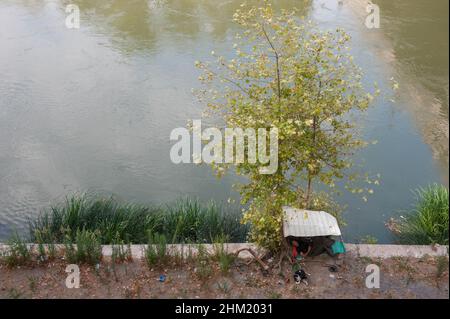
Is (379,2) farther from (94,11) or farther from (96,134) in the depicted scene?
(96,134)

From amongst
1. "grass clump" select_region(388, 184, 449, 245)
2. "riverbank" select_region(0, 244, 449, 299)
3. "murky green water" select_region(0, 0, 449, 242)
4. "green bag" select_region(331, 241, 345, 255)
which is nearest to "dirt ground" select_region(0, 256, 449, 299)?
"riverbank" select_region(0, 244, 449, 299)

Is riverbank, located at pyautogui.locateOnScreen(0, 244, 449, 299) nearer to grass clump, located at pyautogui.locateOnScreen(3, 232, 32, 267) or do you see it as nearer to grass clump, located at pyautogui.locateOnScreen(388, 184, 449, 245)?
grass clump, located at pyautogui.locateOnScreen(3, 232, 32, 267)

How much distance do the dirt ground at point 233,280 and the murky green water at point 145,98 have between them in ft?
4.30

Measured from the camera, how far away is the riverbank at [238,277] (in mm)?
4977

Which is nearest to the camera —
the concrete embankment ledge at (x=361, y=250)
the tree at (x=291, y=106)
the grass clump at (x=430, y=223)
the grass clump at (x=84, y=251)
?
the tree at (x=291, y=106)

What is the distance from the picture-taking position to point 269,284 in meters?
5.09

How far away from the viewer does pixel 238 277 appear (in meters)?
5.21

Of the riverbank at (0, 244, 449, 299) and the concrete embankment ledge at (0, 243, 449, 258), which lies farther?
the concrete embankment ledge at (0, 243, 449, 258)

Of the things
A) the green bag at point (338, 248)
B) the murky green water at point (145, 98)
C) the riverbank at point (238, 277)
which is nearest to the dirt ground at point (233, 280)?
the riverbank at point (238, 277)

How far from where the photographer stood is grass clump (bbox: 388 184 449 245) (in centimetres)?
586

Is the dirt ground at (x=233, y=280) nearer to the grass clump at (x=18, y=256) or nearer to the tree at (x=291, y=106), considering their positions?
the grass clump at (x=18, y=256)

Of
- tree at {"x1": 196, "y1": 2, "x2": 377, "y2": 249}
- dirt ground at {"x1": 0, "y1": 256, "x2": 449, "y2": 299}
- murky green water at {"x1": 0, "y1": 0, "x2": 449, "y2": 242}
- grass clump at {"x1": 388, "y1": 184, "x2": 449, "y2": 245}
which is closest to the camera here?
tree at {"x1": 196, "y1": 2, "x2": 377, "y2": 249}

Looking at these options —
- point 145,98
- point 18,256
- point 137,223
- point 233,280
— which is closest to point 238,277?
point 233,280
